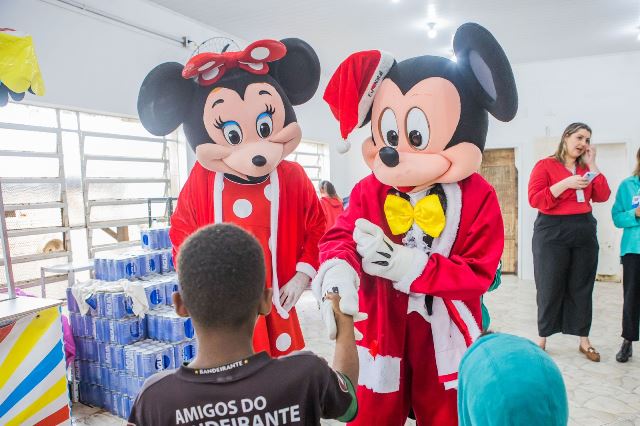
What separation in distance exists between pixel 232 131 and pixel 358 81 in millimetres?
570

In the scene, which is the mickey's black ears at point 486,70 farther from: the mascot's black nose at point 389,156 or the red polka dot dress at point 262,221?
the red polka dot dress at point 262,221

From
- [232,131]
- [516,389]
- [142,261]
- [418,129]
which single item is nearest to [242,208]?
[232,131]

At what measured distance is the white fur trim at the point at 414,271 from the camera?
1.38 metres

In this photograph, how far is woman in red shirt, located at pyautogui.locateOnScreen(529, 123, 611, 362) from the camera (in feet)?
9.76

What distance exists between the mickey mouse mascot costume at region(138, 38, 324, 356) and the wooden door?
558cm

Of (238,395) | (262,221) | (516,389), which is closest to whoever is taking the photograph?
(516,389)

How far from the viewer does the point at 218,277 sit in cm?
86

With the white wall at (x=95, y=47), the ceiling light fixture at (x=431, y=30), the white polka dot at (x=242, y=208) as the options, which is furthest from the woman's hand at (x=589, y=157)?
the white wall at (x=95, y=47)

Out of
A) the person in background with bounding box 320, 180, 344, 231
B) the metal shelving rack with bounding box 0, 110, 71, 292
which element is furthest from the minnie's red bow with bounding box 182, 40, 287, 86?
→ the person in background with bounding box 320, 180, 344, 231

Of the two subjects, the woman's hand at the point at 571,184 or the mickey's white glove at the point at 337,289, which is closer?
the mickey's white glove at the point at 337,289

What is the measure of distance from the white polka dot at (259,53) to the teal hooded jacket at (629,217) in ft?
8.45

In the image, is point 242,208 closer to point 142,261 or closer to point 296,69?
point 296,69

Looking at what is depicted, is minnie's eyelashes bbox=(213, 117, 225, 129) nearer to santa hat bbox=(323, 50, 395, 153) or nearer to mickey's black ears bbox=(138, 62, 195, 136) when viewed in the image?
mickey's black ears bbox=(138, 62, 195, 136)

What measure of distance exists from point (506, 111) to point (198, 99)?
121cm
